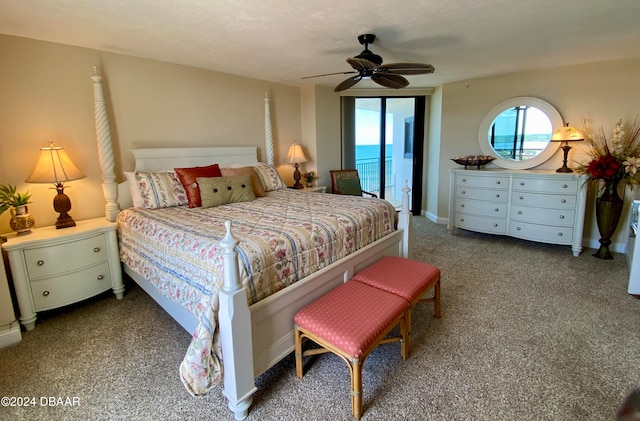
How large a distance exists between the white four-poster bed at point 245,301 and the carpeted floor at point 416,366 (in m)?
0.20

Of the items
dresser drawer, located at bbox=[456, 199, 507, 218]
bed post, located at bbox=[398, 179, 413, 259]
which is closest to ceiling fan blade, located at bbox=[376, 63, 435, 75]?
bed post, located at bbox=[398, 179, 413, 259]

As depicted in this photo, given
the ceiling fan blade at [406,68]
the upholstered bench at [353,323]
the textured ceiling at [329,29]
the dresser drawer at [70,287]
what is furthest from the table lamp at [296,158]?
the upholstered bench at [353,323]

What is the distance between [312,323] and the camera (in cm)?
171

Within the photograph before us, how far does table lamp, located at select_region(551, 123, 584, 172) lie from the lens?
3.73 meters

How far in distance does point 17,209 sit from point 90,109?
1087 mm

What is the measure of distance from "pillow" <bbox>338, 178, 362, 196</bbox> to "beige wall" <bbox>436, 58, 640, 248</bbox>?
5.15ft

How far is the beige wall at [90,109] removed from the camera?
260 centimetres

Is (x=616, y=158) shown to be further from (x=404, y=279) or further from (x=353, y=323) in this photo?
(x=353, y=323)

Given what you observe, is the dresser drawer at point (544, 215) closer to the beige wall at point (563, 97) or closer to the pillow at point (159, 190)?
the beige wall at point (563, 97)

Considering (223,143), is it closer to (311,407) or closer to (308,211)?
(308,211)

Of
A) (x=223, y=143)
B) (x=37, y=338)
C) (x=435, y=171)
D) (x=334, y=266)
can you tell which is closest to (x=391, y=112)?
(x=435, y=171)

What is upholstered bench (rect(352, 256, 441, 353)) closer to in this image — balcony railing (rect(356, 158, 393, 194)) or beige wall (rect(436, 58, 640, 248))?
beige wall (rect(436, 58, 640, 248))

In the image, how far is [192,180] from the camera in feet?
10.0

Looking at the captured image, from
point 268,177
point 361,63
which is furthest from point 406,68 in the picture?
point 268,177
